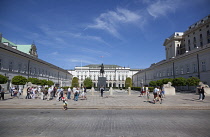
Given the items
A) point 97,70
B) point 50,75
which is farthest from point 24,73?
point 97,70

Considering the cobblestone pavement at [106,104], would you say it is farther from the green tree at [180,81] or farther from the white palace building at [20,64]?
the green tree at [180,81]

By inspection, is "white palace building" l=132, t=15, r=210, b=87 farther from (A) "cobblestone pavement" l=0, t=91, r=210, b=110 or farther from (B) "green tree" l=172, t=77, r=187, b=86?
(A) "cobblestone pavement" l=0, t=91, r=210, b=110

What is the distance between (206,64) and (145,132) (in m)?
37.1

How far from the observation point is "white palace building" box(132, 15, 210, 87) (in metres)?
36.3

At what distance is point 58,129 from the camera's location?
6.19 meters

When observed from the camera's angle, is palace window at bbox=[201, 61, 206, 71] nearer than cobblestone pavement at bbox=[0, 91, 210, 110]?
No

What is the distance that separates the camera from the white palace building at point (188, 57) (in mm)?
36319

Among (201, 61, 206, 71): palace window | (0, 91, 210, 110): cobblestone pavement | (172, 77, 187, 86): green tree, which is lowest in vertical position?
(0, 91, 210, 110): cobblestone pavement

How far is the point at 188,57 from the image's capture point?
42188mm

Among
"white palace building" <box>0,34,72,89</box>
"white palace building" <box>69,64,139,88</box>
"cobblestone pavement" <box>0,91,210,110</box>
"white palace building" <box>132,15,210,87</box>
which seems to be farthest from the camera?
"white palace building" <box>69,64,139,88</box>

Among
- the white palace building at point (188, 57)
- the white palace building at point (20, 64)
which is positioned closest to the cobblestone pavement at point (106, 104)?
the white palace building at point (20, 64)

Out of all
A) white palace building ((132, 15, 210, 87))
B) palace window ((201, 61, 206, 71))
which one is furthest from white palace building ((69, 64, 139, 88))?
palace window ((201, 61, 206, 71))

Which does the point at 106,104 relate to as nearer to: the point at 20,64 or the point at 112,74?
the point at 20,64

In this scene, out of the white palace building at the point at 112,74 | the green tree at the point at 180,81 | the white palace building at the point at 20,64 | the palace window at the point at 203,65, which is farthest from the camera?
the white palace building at the point at 112,74
